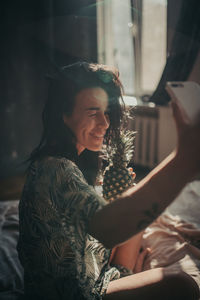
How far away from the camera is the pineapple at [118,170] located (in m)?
1.33

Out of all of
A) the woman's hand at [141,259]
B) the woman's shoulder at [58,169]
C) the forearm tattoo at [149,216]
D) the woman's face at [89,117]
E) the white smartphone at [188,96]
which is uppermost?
the white smartphone at [188,96]

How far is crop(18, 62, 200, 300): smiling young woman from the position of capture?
0.75m

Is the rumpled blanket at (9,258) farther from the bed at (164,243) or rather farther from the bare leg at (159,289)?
the bare leg at (159,289)

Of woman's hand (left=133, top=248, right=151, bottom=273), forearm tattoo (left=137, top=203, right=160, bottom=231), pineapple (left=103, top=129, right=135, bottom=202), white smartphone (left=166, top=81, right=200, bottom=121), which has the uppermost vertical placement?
white smartphone (left=166, top=81, right=200, bottom=121)

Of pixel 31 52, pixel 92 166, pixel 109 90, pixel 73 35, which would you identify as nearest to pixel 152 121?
pixel 73 35

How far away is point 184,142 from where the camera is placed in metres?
0.62

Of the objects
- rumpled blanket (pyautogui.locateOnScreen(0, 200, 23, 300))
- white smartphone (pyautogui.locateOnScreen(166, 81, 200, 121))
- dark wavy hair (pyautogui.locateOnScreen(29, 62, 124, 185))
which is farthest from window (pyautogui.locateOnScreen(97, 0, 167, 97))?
white smartphone (pyautogui.locateOnScreen(166, 81, 200, 121))

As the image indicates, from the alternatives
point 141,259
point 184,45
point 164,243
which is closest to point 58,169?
point 141,259

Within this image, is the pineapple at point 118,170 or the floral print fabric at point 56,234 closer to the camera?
the floral print fabric at point 56,234

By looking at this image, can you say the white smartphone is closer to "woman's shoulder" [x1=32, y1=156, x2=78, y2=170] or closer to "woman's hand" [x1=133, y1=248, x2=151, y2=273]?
"woman's shoulder" [x1=32, y1=156, x2=78, y2=170]

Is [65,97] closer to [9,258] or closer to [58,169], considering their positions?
[58,169]

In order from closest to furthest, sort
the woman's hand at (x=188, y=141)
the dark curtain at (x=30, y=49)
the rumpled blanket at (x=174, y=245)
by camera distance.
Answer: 1. the woman's hand at (x=188, y=141)
2. the rumpled blanket at (x=174, y=245)
3. the dark curtain at (x=30, y=49)

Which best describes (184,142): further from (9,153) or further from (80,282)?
(9,153)

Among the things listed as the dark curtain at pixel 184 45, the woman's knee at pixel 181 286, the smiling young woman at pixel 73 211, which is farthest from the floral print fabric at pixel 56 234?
the dark curtain at pixel 184 45
